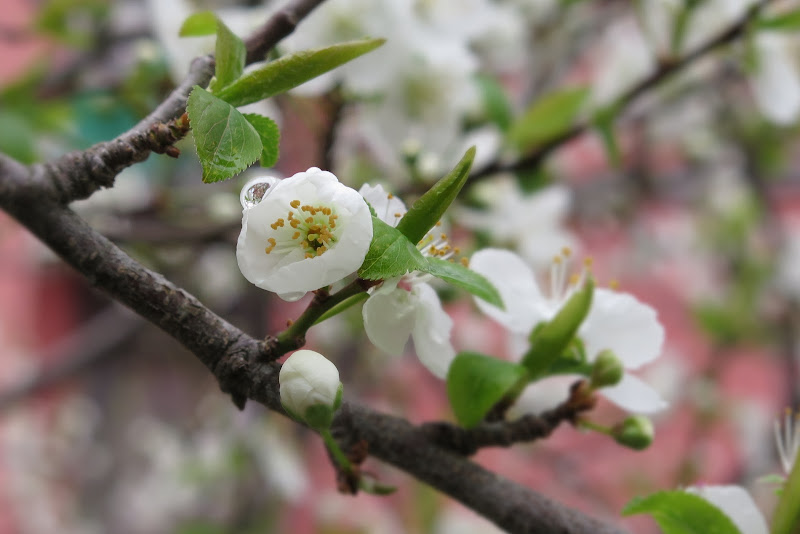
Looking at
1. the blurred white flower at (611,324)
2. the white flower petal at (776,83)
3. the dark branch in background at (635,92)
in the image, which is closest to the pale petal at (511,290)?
the blurred white flower at (611,324)

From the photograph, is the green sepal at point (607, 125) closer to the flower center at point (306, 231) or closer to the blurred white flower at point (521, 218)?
the blurred white flower at point (521, 218)

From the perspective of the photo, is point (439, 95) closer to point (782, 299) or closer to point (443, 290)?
point (443, 290)

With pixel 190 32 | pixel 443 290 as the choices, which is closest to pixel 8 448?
pixel 443 290

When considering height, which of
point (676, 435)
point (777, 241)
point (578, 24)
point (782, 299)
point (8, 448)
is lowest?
point (8, 448)

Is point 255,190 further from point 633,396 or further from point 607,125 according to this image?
point 607,125

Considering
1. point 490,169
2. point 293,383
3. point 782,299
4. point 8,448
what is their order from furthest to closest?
point 8,448 → point 782,299 → point 490,169 → point 293,383
